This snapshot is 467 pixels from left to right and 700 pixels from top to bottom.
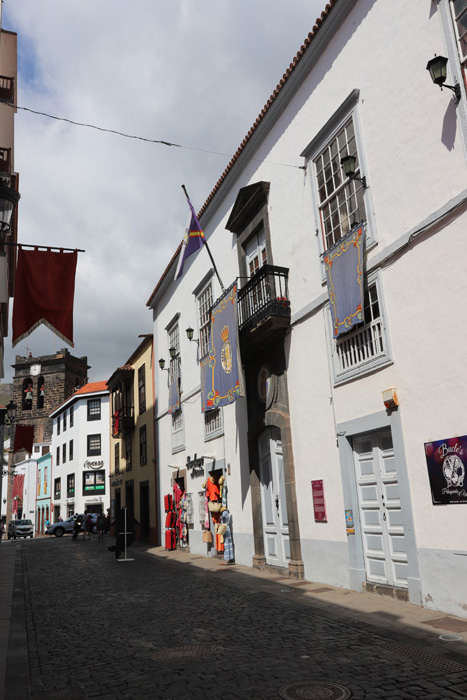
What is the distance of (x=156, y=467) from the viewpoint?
75.8ft

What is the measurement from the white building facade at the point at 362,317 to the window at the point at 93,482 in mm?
33893

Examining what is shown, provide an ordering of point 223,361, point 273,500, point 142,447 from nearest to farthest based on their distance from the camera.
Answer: point 273,500 < point 223,361 < point 142,447

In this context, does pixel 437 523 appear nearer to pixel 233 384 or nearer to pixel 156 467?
pixel 233 384

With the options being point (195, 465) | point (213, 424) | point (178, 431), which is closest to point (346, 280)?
point (213, 424)

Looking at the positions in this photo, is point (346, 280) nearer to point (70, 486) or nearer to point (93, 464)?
point (93, 464)

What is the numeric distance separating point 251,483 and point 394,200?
7.50 metres

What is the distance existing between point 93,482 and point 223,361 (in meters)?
36.3

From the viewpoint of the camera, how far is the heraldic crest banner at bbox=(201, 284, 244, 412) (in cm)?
1268

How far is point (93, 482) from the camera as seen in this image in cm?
4622

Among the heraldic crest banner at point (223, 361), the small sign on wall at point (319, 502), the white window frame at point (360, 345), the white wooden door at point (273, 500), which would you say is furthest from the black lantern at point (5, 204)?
the white wooden door at point (273, 500)

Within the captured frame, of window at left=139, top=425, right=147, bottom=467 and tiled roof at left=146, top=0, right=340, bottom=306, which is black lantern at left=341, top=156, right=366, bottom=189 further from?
window at left=139, top=425, right=147, bottom=467

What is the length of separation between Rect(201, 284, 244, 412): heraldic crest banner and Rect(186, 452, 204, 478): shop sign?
3.45 meters

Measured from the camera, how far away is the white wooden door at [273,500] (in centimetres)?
1202

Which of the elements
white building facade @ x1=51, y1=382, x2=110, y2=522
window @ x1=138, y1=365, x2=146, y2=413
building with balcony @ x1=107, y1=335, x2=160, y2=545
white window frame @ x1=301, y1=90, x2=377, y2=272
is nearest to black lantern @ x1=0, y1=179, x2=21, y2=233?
white window frame @ x1=301, y1=90, x2=377, y2=272
